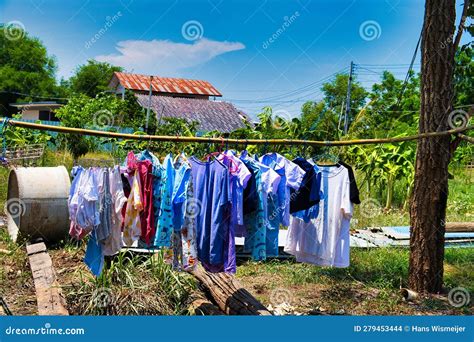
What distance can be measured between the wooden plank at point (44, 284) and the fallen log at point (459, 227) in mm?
5841

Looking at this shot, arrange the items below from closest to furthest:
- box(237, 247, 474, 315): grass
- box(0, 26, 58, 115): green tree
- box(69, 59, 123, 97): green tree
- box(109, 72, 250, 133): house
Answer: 1. box(237, 247, 474, 315): grass
2. box(109, 72, 250, 133): house
3. box(0, 26, 58, 115): green tree
4. box(69, 59, 123, 97): green tree

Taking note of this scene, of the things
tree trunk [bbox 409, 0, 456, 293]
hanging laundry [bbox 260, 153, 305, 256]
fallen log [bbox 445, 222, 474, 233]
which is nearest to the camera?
hanging laundry [bbox 260, 153, 305, 256]

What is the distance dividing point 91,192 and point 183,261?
0.89m

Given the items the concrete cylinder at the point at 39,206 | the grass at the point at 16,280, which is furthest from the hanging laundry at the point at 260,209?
the concrete cylinder at the point at 39,206

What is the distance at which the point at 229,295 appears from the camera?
462cm

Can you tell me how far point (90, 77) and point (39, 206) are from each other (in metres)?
42.2

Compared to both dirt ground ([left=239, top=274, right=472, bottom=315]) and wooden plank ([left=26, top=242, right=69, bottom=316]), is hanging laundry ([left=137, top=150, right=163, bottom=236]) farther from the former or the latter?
dirt ground ([left=239, top=274, right=472, bottom=315])

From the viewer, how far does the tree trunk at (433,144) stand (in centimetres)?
514

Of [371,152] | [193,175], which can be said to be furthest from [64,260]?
[371,152]

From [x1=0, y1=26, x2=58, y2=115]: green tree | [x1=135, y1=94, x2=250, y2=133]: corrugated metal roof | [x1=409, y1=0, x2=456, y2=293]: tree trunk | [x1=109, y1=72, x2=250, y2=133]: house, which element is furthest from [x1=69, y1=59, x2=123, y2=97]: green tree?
[x1=409, y1=0, x2=456, y2=293]: tree trunk

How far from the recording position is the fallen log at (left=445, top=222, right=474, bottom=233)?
315 inches

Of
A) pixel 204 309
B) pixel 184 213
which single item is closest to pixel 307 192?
pixel 184 213

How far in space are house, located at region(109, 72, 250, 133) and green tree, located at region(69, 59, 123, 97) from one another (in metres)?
17.0

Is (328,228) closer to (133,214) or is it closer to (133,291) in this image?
(133,214)
